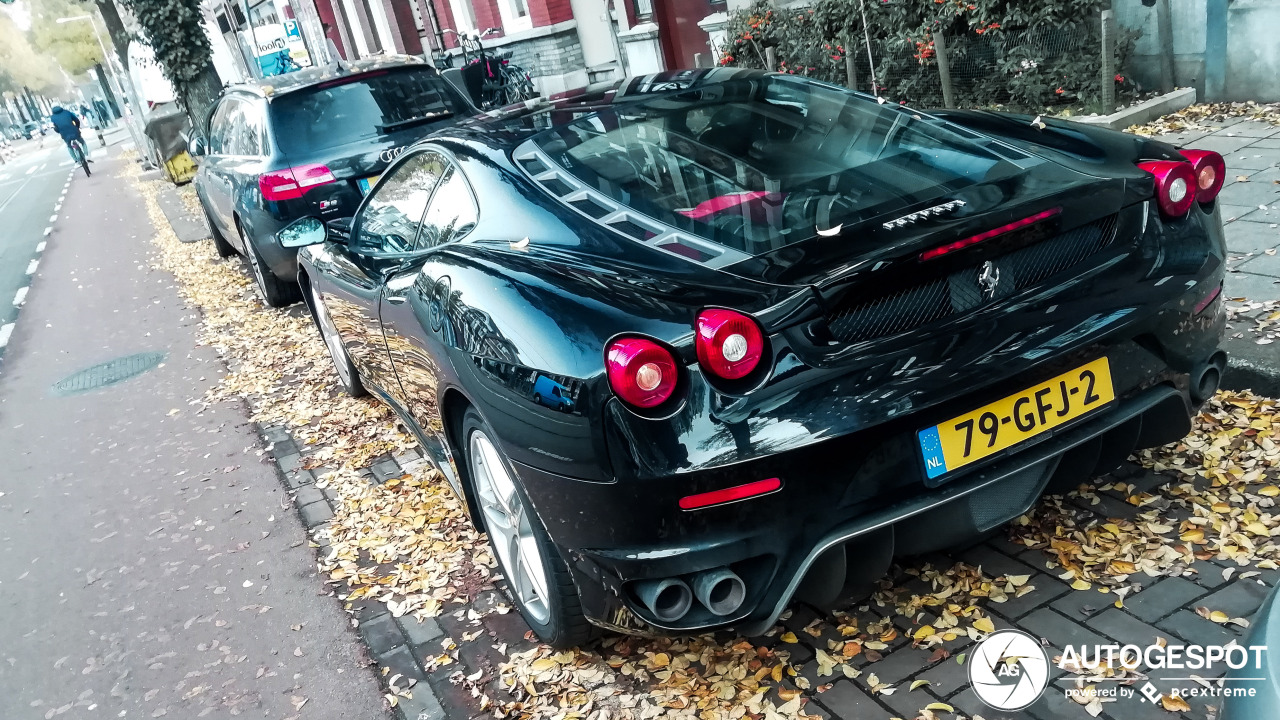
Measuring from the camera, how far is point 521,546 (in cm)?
316

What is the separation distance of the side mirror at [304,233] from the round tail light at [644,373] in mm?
2810

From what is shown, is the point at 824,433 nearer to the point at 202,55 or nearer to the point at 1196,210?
the point at 1196,210

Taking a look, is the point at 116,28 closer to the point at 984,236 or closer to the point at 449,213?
the point at 449,213

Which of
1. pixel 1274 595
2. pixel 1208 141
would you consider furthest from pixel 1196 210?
pixel 1208 141

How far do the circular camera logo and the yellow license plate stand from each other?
57cm

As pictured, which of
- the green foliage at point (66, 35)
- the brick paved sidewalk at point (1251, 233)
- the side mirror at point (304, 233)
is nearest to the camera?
the brick paved sidewalk at point (1251, 233)

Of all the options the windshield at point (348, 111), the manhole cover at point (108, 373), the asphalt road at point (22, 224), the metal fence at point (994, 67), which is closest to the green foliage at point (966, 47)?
the metal fence at point (994, 67)

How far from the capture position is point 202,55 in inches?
680

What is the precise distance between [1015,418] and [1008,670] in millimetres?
664

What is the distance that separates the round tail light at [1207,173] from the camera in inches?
114

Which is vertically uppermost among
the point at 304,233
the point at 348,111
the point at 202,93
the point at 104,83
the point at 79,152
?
the point at 104,83

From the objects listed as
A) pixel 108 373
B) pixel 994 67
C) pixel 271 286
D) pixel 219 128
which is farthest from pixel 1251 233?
pixel 219 128

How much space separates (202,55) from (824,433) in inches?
699

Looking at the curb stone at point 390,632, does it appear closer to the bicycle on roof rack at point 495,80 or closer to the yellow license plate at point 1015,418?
the yellow license plate at point 1015,418
